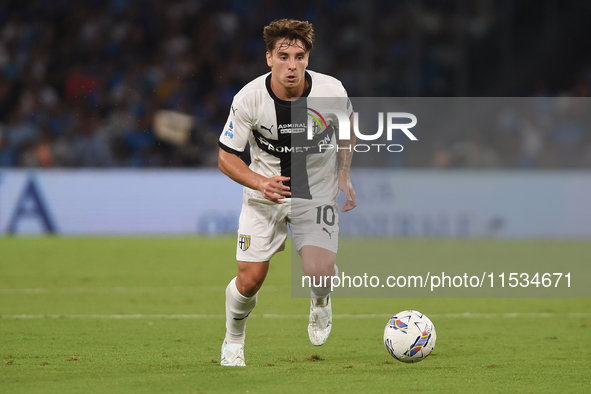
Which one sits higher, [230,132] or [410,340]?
[230,132]

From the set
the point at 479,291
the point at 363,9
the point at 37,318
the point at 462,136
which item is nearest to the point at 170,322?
the point at 37,318

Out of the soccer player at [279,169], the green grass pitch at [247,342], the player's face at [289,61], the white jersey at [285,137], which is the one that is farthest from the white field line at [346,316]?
the player's face at [289,61]

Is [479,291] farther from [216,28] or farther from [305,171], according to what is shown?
[216,28]

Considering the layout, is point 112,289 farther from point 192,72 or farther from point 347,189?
point 192,72

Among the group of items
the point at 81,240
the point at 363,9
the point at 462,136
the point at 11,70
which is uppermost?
the point at 363,9

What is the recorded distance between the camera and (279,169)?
5.31 m

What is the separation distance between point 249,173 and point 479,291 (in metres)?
4.94

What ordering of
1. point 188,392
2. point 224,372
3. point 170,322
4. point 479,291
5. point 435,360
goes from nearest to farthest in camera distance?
point 188,392
point 224,372
point 435,360
point 170,322
point 479,291

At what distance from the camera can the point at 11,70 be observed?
56.9 ft

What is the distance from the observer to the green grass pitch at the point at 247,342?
15.2 feet

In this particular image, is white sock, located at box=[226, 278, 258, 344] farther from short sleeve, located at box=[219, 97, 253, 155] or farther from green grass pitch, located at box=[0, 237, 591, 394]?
short sleeve, located at box=[219, 97, 253, 155]

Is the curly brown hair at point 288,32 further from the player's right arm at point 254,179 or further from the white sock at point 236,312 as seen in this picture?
the white sock at point 236,312

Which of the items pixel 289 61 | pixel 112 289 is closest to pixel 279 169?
pixel 289 61

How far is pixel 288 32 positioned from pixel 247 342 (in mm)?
2265
